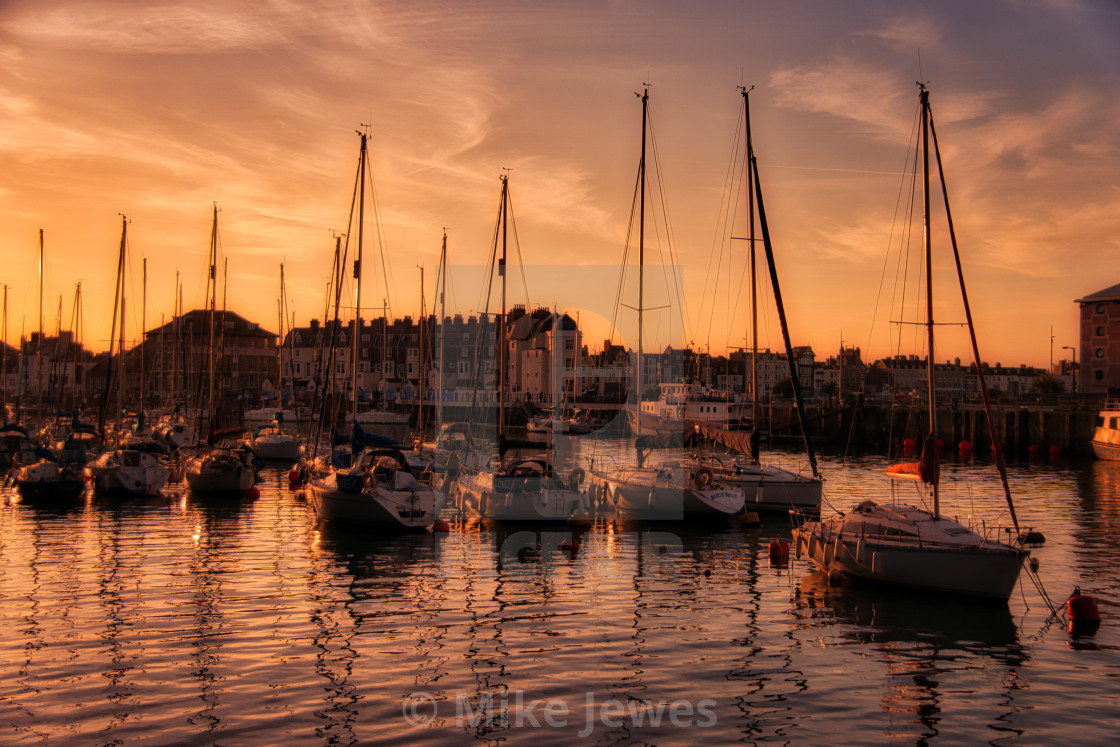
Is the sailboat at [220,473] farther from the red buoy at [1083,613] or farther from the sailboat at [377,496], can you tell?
the red buoy at [1083,613]

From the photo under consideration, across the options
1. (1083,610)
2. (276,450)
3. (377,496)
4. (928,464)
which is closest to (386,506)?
(377,496)

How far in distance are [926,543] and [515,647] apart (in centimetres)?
1159

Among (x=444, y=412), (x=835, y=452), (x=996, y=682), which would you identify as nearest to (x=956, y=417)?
(x=835, y=452)

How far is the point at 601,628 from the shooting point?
20.0 metres

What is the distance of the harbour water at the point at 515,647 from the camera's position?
1437cm

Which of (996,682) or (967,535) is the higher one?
(967,535)

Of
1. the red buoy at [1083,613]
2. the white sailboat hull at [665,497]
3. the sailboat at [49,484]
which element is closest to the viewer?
the red buoy at [1083,613]

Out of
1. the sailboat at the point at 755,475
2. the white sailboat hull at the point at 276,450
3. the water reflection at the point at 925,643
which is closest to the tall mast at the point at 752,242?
the sailboat at the point at 755,475

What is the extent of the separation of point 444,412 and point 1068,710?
117 metres

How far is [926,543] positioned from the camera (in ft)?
75.0

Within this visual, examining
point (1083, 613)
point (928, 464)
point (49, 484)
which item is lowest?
point (1083, 613)

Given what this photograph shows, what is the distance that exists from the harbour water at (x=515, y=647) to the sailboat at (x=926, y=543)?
24.1 inches

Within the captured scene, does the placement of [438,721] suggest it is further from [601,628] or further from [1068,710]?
[1068,710]

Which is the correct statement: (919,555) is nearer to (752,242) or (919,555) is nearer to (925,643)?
(925,643)
